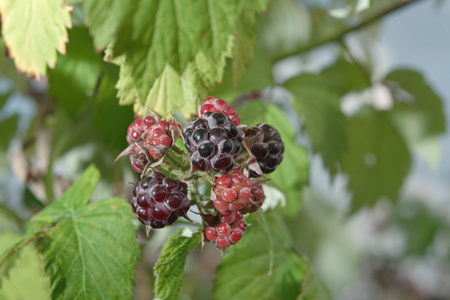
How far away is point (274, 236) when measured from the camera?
50 cm

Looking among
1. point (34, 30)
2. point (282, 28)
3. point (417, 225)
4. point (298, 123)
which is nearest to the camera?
point (34, 30)

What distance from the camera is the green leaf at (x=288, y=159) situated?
1.66ft

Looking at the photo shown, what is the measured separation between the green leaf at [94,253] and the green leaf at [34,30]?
0.45 feet

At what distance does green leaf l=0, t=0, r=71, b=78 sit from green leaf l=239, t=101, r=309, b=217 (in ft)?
0.64

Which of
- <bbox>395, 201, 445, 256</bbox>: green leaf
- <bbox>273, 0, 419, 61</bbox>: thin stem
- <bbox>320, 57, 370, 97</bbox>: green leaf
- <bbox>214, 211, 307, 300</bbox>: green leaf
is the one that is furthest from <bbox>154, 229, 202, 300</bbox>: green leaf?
<bbox>395, 201, 445, 256</bbox>: green leaf

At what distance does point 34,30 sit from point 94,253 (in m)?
0.19

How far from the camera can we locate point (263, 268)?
19.6 inches

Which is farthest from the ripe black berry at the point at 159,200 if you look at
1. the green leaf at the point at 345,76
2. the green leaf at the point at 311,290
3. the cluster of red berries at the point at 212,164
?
the green leaf at the point at 345,76

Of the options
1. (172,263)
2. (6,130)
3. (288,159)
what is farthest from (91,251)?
(6,130)

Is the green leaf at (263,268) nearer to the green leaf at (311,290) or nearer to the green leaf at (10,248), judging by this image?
the green leaf at (311,290)

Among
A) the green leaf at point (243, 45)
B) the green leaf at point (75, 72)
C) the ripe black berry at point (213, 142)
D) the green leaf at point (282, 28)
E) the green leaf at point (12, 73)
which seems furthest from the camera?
the green leaf at point (282, 28)

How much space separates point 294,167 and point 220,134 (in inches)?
9.4

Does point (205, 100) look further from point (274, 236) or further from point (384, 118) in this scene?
point (384, 118)

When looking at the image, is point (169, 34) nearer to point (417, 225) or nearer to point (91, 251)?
point (91, 251)
